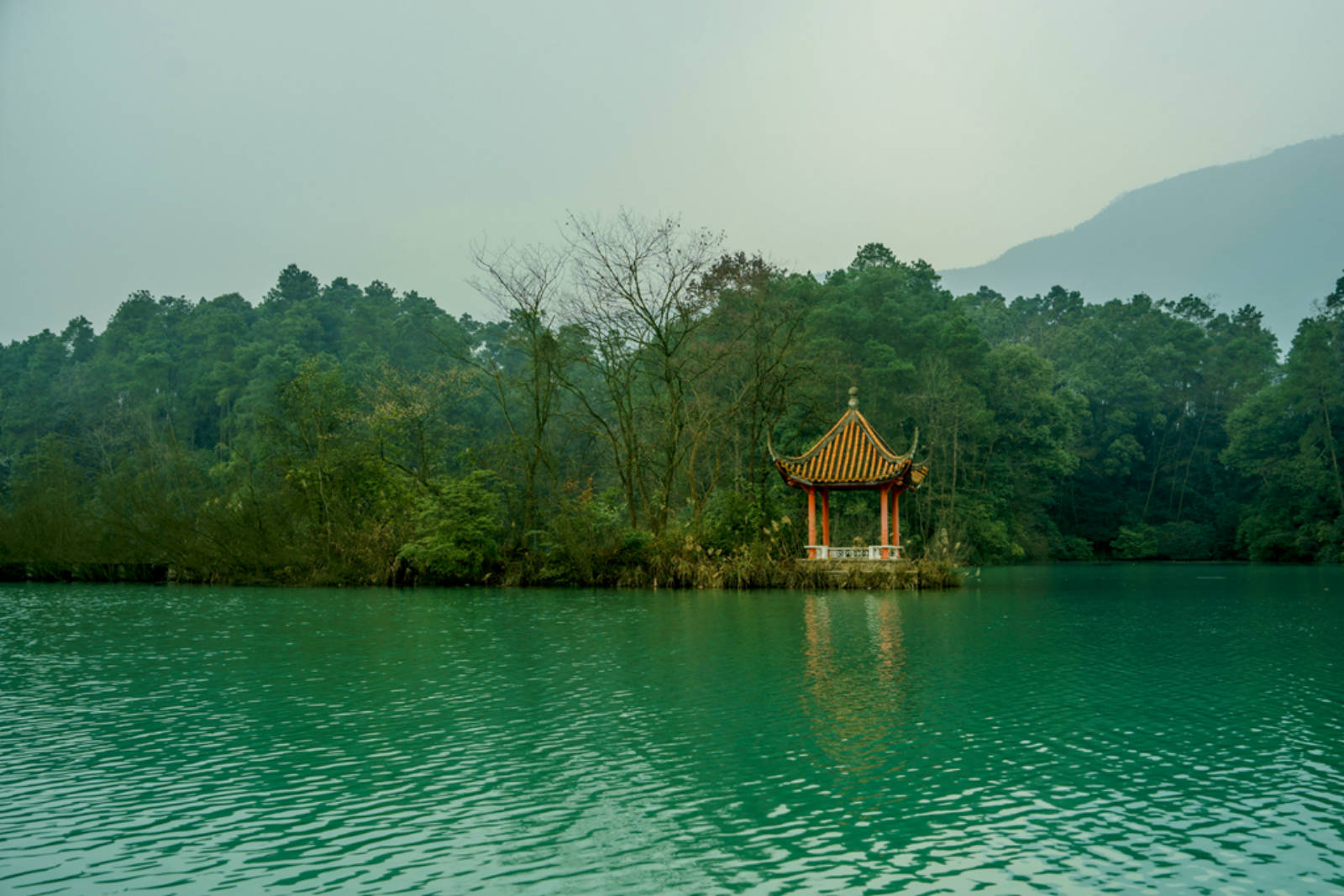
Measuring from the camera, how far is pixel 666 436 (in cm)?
2834

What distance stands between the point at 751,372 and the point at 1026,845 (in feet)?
87.7

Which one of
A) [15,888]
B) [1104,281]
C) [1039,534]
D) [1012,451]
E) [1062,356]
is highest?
[1104,281]

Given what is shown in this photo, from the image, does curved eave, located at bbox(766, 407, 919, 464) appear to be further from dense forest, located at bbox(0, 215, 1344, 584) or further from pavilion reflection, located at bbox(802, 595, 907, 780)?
pavilion reflection, located at bbox(802, 595, 907, 780)

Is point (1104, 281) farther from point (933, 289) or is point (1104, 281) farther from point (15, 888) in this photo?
point (15, 888)

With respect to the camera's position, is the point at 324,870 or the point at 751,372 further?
the point at 751,372

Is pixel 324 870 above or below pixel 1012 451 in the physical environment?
below


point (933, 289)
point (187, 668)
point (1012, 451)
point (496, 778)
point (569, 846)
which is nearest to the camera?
point (569, 846)

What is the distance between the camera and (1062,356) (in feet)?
190

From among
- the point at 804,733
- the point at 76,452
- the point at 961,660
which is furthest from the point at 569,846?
the point at 76,452

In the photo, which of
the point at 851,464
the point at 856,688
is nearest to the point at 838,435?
the point at 851,464

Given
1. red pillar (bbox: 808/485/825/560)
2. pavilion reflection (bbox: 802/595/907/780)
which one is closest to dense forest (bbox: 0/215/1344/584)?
red pillar (bbox: 808/485/825/560)

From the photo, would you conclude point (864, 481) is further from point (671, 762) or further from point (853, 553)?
point (671, 762)

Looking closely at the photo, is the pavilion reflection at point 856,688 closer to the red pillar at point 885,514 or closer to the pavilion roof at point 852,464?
the red pillar at point 885,514

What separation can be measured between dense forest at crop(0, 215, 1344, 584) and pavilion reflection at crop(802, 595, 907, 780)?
8986 mm
